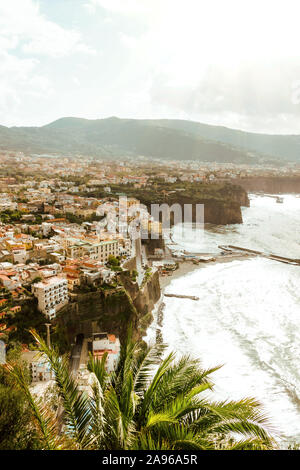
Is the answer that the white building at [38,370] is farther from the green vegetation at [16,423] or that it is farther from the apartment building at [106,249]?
the apartment building at [106,249]

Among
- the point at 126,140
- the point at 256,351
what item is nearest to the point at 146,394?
the point at 256,351

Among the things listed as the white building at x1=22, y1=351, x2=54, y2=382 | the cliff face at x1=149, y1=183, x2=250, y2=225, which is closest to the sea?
the white building at x1=22, y1=351, x2=54, y2=382

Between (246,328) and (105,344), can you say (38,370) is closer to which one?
(105,344)

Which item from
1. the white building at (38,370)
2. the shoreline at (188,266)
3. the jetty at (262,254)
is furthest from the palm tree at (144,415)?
the jetty at (262,254)

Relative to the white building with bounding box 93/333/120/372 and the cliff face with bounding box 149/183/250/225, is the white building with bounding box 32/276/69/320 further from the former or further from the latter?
the cliff face with bounding box 149/183/250/225

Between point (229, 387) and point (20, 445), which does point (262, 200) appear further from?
point (20, 445)
